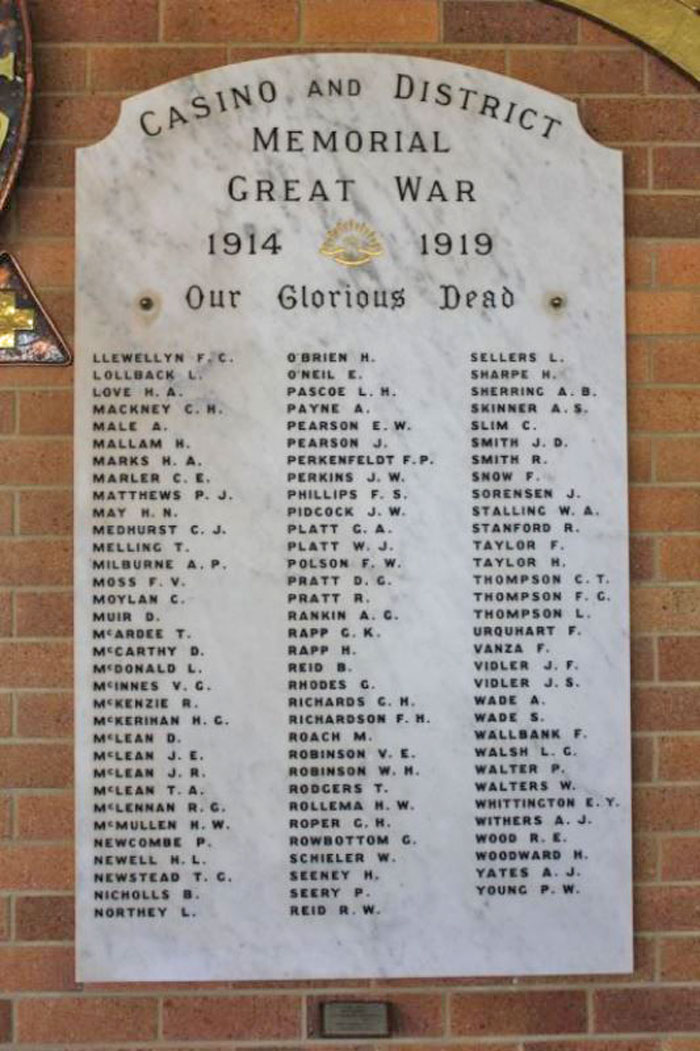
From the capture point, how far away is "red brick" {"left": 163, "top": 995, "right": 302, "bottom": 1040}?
7.01 feet

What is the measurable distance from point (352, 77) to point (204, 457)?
0.74 meters

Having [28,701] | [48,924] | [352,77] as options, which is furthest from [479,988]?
[352,77]

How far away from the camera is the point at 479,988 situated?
7.06ft

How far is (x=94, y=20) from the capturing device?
2.21 metres

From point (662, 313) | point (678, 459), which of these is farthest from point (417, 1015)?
point (662, 313)

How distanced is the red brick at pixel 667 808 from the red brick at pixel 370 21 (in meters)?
1.43

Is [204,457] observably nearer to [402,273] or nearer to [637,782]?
[402,273]

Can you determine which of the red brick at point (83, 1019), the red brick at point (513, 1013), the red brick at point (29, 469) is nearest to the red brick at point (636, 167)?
the red brick at point (29, 469)

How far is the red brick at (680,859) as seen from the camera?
7.14ft

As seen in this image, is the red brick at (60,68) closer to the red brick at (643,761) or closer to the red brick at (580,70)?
the red brick at (580,70)

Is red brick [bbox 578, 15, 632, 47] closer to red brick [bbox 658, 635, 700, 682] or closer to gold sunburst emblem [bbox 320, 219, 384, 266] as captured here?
gold sunburst emblem [bbox 320, 219, 384, 266]

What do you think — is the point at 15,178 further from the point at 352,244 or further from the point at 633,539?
the point at 633,539

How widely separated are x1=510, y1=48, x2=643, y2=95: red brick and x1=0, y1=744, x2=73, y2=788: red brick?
148cm

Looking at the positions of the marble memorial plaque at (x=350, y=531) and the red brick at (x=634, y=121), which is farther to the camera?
the red brick at (x=634, y=121)
